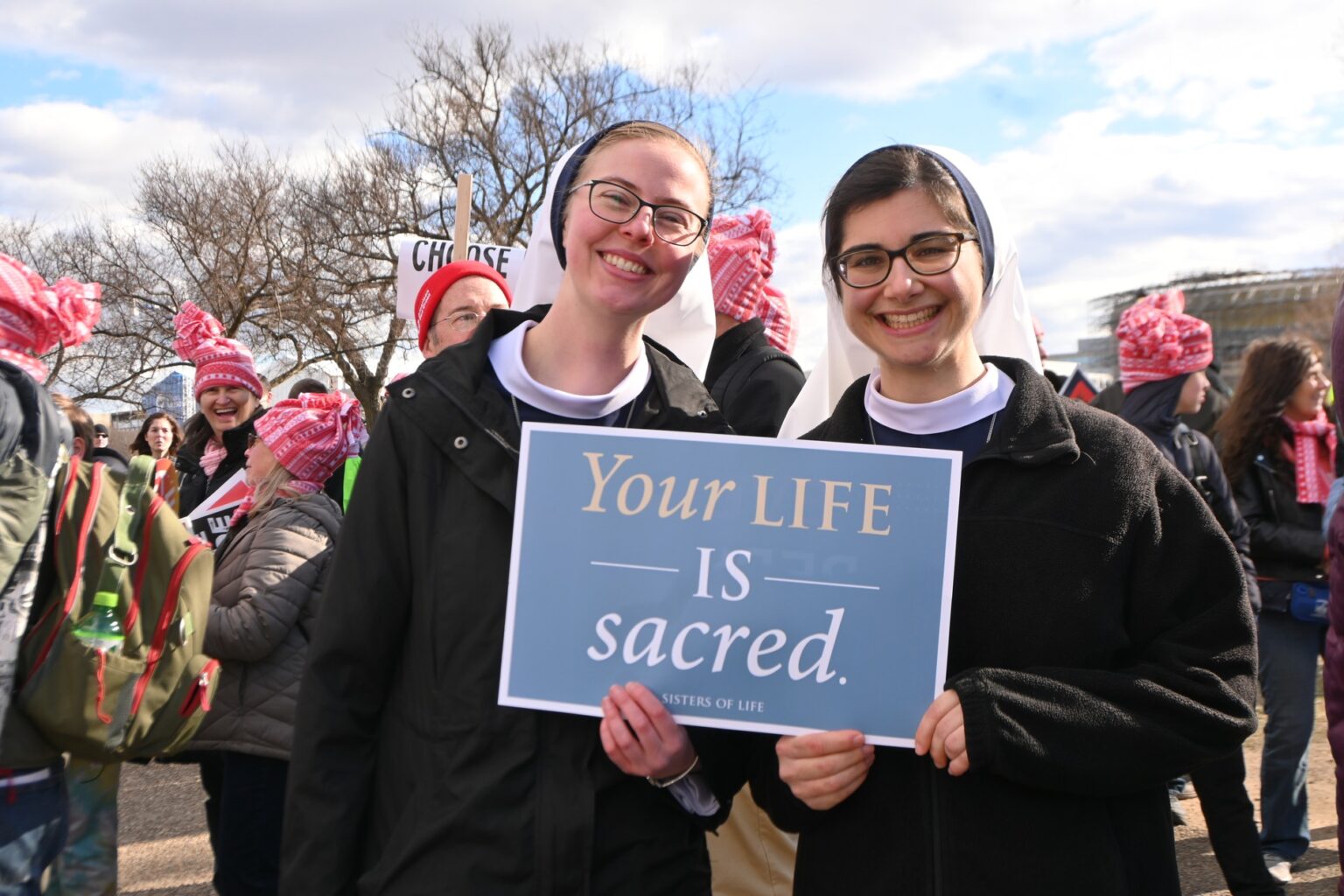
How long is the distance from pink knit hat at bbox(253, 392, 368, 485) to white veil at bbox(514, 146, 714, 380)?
1.18m

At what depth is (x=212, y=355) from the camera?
6027 mm

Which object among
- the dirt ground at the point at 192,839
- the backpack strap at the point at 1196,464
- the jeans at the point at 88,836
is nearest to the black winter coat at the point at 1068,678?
the jeans at the point at 88,836

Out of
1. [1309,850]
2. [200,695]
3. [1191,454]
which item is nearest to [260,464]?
[200,695]

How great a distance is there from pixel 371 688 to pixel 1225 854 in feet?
10.2

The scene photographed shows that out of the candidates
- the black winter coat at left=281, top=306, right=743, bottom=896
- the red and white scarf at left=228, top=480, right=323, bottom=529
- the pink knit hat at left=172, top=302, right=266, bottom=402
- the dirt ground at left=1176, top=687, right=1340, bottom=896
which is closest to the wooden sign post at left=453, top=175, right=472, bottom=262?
the pink knit hat at left=172, top=302, right=266, bottom=402

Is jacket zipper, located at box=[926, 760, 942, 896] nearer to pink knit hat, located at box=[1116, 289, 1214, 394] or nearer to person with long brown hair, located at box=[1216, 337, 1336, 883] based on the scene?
person with long brown hair, located at box=[1216, 337, 1336, 883]

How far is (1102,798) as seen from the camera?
75.6 inches

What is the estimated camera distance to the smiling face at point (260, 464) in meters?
4.23

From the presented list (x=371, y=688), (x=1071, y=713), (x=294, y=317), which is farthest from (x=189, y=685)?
(x=294, y=317)

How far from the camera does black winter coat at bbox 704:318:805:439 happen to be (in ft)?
11.5

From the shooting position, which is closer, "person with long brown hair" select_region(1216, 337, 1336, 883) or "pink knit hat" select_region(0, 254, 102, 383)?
"pink knit hat" select_region(0, 254, 102, 383)

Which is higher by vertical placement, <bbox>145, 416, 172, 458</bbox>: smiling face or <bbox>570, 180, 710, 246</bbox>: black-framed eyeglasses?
<bbox>145, 416, 172, 458</bbox>: smiling face

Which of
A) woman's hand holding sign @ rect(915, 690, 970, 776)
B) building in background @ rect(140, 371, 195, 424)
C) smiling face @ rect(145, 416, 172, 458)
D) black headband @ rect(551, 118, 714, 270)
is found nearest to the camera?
woman's hand holding sign @ rect(915, 690, 970, 776)

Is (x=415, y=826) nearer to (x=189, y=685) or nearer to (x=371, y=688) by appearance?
(x=371, y=688)
